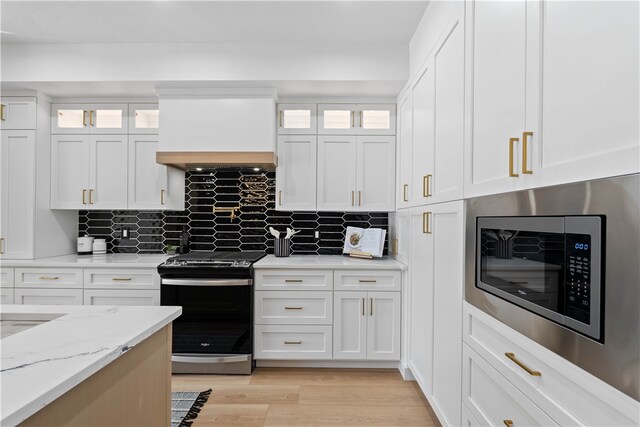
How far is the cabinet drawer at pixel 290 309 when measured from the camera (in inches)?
117

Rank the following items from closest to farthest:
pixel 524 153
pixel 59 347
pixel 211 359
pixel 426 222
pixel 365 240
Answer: pixel 59 347 < pixel 524 153 < pixel 426 222 < pixel 211 359 < pixel 365 240

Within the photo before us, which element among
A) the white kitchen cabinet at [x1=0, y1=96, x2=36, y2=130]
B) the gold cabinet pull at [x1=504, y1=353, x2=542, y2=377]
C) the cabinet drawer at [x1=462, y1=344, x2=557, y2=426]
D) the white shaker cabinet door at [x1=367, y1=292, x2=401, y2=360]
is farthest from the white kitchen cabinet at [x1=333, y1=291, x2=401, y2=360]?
the white kitchen cabinet at [x1=0, y1=96, x2=36, y2=130]

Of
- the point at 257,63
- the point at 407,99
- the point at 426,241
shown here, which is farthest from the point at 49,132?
the point at 426,241

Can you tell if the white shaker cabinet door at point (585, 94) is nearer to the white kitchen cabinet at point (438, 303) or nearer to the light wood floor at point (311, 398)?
the white kitchen cabinet at point (438, 303)

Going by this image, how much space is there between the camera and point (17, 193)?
3.14 m

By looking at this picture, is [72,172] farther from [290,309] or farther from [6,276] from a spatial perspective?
[290,309]

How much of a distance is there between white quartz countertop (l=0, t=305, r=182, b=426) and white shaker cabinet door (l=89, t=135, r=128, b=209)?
2371 mm

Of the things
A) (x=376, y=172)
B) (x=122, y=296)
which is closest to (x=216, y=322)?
(x=122, y=296)

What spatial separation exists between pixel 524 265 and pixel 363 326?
6.36ft

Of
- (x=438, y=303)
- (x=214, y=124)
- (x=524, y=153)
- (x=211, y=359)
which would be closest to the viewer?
(x=524, y=153)

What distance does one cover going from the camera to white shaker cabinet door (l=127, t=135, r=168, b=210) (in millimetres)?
3340

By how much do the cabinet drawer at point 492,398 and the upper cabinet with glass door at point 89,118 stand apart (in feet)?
10.8

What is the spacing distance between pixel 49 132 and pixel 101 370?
3.30m

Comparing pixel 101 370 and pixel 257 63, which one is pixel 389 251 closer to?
pixel 257 63
